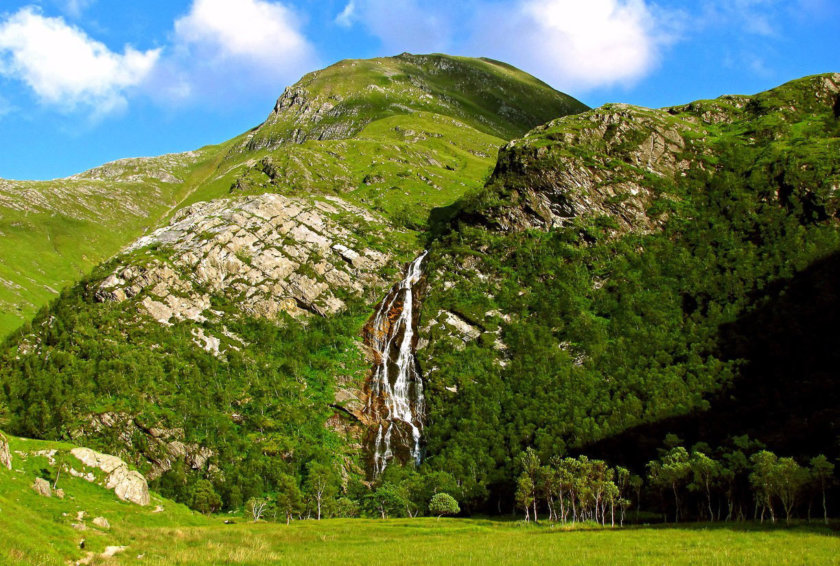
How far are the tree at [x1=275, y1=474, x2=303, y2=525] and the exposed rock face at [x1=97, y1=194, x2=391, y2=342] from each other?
50.4 m

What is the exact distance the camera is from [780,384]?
4267 inches

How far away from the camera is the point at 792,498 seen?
77375 millimetres

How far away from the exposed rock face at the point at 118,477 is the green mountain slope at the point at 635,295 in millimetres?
59599

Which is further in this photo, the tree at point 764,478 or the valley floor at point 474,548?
the tree at point 764,478

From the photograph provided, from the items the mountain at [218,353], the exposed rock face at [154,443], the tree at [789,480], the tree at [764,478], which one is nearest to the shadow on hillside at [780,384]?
the tree at [789,480]

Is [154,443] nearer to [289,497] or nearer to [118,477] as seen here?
[118,477]

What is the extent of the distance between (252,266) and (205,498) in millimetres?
80102

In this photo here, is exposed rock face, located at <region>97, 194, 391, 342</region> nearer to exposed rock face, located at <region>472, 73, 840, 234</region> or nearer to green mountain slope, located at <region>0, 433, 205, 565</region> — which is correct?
exposed rock face, located at <region>472, 73, 840, 234</region>

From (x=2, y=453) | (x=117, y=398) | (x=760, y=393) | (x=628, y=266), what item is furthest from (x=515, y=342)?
(x=2, y=453)

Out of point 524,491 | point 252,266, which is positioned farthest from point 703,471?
point 252,266

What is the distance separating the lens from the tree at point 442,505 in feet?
326

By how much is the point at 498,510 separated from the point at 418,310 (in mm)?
64049

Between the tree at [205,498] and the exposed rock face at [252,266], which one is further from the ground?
the exposed rock face at [252,266]

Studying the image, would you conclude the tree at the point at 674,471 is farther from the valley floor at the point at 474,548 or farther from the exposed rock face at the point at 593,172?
the exposed rock face at the point at 593,172
